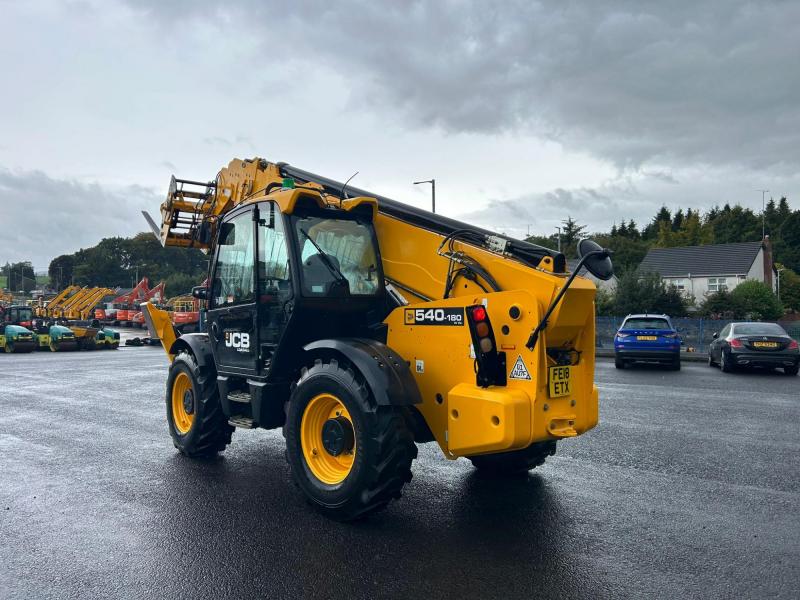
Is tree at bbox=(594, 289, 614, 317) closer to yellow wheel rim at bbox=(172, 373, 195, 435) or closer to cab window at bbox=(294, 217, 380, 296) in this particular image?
yellow wheel rim at bbox=(172, 373, 195, 435)

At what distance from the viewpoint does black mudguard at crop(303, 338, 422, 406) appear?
15.2ft

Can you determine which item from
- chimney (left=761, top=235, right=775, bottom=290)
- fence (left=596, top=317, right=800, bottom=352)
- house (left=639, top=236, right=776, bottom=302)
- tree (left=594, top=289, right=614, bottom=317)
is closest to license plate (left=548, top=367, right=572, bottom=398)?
fence (left=596, top=317, right=800, bottom=352)

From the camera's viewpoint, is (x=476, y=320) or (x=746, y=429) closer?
(x=476, y=320)

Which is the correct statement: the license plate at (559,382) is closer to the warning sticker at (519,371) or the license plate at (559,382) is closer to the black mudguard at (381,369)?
the warning sticker at (519,371)

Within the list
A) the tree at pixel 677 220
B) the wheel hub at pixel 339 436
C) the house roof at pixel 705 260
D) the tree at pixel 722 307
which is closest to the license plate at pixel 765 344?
the wheel hub at pixel 339 436

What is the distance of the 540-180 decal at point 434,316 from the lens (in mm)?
4934

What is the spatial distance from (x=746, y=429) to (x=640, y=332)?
9.27m

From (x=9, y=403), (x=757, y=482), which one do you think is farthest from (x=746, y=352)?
(x=9, y=403)

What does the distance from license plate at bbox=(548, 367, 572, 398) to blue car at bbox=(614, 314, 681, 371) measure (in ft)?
44.5

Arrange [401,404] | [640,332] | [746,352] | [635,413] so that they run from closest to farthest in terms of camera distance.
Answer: [401,404]
[635,413]
[746,352]
[640,332]

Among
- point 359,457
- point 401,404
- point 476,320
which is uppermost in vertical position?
point 476,320

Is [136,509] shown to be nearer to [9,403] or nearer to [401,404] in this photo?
[401,404]

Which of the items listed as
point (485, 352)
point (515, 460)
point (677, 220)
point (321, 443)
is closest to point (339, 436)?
point (321, 443)

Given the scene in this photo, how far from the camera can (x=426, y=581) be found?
3.87 m
